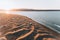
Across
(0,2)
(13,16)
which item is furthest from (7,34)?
(0,2)

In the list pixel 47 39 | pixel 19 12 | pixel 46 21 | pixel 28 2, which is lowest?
pixel 47 39

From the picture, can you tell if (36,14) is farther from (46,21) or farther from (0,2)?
(0,2)

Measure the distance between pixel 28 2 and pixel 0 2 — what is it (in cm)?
34

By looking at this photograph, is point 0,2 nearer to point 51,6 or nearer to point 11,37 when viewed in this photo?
point 11,37

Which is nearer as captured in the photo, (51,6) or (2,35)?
(2,35)

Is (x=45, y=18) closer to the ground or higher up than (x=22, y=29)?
higher up

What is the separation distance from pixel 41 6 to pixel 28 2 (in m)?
0.17

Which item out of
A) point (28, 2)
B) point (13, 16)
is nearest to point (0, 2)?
point (13, 16)

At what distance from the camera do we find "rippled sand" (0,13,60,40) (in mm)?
1427

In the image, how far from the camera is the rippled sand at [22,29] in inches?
56.2

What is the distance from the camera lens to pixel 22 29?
4.82ft

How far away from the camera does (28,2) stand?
61.2 inches

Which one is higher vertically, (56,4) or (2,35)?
(56,4)

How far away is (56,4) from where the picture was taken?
5.13ft
